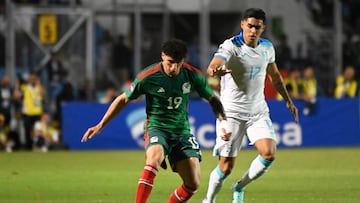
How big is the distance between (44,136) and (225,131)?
13959 mm

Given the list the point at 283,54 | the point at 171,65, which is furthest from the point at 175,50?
the point at 283,54

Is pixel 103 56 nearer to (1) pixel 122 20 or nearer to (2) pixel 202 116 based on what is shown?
(1) pixel 122 20

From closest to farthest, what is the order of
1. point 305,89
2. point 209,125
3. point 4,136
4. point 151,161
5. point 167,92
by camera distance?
point 151,161, point 167,92, point 209,125, point 4,136, point 305,89

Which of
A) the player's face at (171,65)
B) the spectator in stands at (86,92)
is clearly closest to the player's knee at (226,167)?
the player's face at (171,65)

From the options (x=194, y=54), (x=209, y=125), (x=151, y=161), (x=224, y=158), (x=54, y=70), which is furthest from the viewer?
(x=194, y=54)

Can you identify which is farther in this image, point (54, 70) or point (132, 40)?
point (132, 40)

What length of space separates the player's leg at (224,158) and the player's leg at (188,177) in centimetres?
129

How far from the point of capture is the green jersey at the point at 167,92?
402 inches

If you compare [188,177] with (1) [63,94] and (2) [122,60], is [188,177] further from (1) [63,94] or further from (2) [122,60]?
(2) [122,60]

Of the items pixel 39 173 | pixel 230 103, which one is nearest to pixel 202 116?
pixel 39 173

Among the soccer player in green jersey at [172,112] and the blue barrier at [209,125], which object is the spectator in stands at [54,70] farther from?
the soccer player in green jersey at [172,112]

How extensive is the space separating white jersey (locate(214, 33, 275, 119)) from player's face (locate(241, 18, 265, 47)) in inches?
2.9

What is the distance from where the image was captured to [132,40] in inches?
1070

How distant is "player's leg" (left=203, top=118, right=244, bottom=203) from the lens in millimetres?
11492
